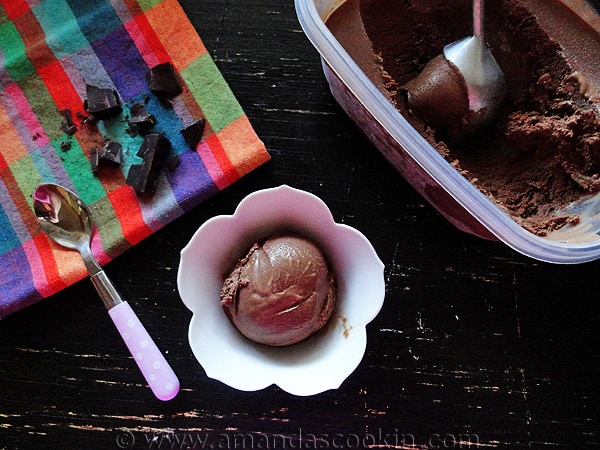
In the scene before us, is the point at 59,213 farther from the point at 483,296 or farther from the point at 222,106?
the point at 483,296

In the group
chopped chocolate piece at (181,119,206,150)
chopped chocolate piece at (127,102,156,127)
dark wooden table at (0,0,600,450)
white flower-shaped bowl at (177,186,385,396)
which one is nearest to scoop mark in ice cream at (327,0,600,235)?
dark wooden table at (0,0,600,450)

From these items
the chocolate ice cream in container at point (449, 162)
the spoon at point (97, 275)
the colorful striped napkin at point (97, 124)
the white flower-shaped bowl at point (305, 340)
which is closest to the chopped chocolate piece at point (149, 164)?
the colorful striped napkin at point (97, 124)

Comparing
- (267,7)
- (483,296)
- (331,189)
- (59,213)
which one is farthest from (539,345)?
(59,213)

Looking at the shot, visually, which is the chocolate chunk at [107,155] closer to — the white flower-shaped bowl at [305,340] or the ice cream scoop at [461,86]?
the white flower-shaped bowl at [305,340]

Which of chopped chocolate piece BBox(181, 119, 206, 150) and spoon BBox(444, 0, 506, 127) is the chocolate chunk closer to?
chopped chocolate piece BBox(181, 119, 206, 150)

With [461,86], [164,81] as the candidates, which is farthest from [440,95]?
[164,81]

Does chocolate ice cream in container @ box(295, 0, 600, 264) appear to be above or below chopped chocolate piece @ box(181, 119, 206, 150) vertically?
below
